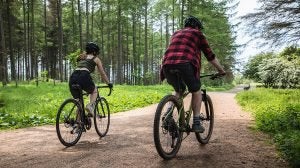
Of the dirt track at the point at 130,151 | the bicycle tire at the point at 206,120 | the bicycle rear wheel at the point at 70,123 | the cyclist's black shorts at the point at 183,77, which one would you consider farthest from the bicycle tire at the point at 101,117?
the cyclist's black shorts at the point at 183,77

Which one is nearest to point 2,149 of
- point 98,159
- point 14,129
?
point 98,159

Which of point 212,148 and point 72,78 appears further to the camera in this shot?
point 72,78

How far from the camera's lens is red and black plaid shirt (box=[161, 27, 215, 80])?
529cm

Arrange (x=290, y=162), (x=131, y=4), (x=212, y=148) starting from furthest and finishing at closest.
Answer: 1. (x=131, y=4)
2. (x=212, y=148)
3. (x=290, y=162)

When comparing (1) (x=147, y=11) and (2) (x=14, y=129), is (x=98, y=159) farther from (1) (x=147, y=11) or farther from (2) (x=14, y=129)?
(1) (x=147, y=11)

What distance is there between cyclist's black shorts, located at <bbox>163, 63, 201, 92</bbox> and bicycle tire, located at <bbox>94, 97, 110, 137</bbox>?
252 centimetres

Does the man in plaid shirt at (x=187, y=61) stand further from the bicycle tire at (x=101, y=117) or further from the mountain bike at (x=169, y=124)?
the bicycle tire at (x=101, y=117)

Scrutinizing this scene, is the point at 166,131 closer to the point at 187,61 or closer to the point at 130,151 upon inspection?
the point at 130,151

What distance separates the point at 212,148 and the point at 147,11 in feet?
150

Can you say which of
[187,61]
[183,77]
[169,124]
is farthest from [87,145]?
[187,61]

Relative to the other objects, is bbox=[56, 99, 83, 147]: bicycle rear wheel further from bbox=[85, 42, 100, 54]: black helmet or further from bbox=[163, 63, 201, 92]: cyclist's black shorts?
bbox=[163, 63, 201, 92]: cyclist's black shorts

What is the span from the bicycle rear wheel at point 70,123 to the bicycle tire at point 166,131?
6.87 feet

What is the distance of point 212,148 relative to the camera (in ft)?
20.0

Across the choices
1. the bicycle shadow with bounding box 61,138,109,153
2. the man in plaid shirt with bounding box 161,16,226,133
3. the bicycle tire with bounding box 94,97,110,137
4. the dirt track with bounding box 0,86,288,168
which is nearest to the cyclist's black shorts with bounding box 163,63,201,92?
the man in plaid shirt with bounding box 161,16,226,133
